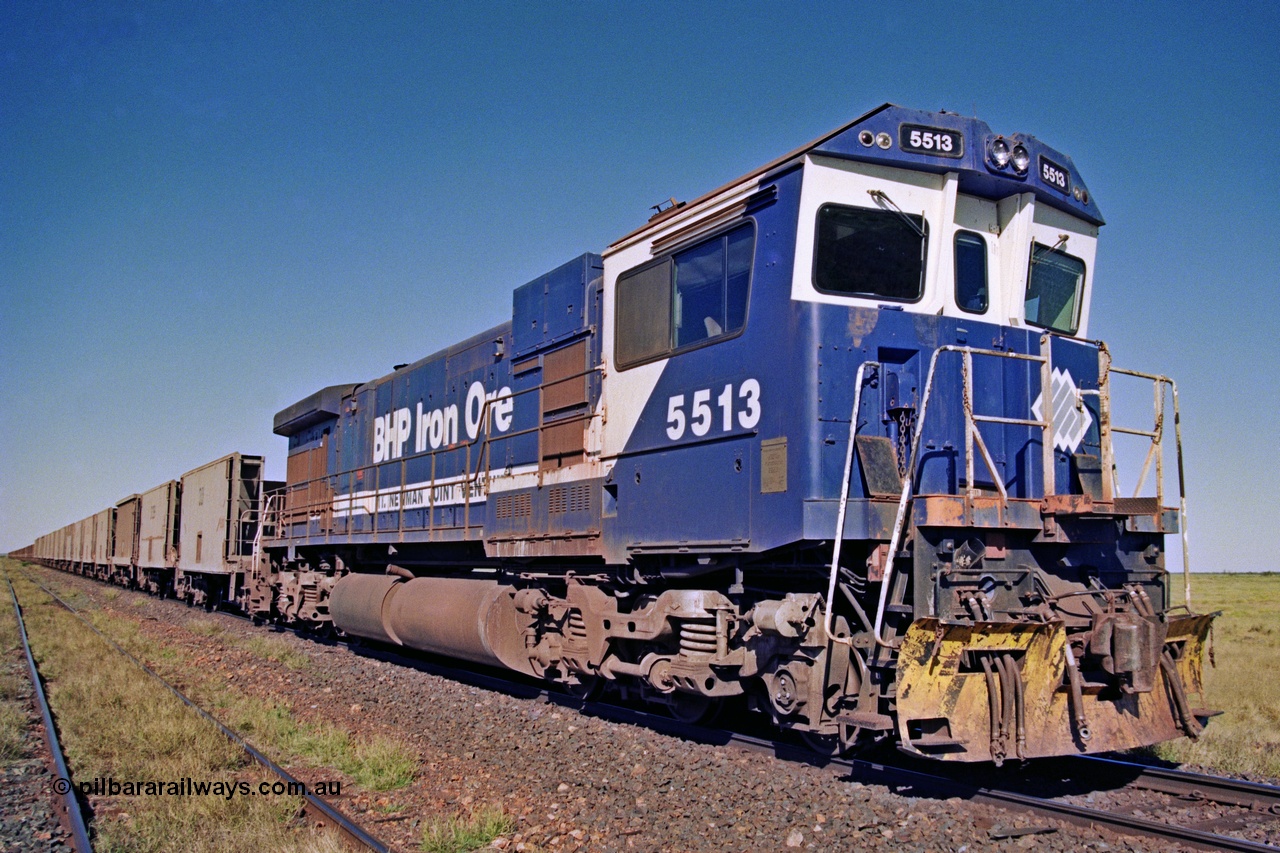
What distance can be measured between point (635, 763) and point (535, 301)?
5.05m

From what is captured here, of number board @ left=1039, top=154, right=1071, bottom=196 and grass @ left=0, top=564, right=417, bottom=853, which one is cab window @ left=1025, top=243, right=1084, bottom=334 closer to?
number board @ left=1039, top=154, right=1071, bottom=196

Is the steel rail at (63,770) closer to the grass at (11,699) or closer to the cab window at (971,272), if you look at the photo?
the grass at (11,699)

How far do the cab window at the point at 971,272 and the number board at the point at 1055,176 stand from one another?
709 millimetres

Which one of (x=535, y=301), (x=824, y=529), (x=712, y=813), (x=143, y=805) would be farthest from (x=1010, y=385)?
(x=143, y=805)

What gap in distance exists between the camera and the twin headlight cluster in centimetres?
652

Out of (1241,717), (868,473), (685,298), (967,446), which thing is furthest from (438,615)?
(1241,717)

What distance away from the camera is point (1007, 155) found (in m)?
6.59

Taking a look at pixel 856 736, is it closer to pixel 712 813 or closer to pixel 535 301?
pixel 712 813

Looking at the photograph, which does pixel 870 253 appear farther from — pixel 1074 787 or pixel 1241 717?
pixel 1241 717

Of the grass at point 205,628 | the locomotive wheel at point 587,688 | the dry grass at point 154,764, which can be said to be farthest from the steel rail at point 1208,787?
the grass at point 205,628

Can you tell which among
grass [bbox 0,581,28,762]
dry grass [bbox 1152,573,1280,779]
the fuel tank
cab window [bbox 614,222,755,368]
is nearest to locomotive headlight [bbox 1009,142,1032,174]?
cab window [bbox 614,222,755,368]

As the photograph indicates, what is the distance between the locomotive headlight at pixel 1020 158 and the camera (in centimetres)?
662

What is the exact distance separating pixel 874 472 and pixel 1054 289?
2.52 metres

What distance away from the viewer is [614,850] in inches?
198
